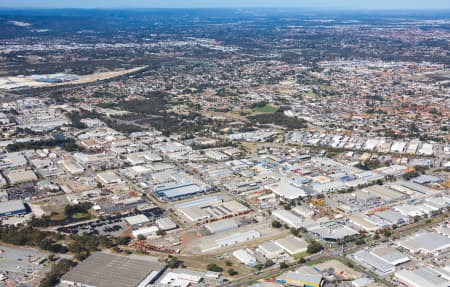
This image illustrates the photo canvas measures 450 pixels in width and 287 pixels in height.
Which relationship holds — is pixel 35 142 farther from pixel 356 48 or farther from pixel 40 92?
pixel 356 48

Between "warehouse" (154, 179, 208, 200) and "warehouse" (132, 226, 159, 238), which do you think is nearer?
"warehouse" (132, 226, 159, 238)

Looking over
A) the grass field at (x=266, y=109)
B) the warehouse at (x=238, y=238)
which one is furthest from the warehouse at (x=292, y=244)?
the grass field at (x=266, y=109)

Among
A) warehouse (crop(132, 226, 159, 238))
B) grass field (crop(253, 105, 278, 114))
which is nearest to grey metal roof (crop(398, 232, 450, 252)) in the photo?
warehouse (crop(132, 226, 159, 238))

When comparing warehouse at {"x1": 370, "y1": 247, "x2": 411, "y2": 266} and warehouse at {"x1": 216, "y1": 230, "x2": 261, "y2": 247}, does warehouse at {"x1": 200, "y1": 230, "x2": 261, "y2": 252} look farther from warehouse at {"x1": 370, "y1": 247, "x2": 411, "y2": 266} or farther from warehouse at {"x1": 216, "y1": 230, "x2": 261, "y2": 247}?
warehouse at {"x1": 370, "y1": 247, "x2": 411, "y2": 266}

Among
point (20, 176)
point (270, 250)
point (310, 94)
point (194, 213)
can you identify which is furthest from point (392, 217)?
point (310, 94)

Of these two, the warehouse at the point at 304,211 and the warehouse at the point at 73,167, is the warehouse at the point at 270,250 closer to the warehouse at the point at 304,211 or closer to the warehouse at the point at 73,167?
the warehouse at the point at 304,211

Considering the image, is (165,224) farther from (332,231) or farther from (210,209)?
(332,231)
